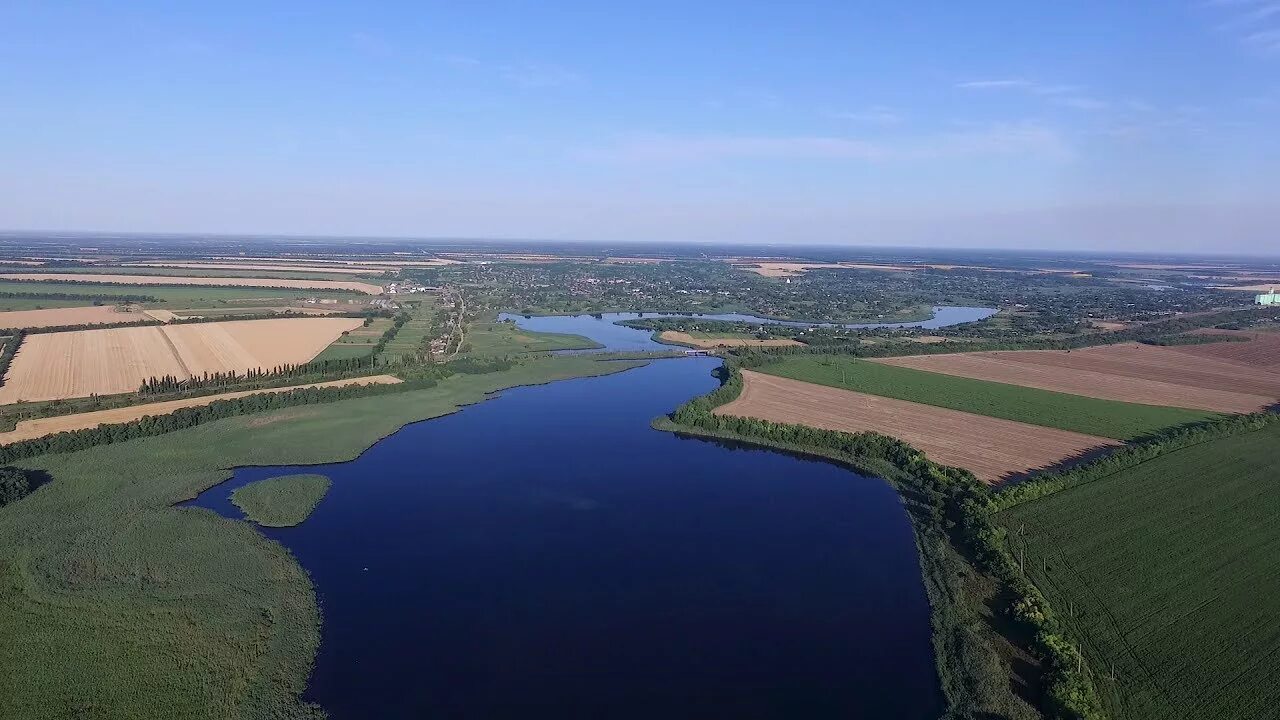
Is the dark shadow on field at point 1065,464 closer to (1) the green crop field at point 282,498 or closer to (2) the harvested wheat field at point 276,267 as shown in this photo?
(1) the green crop field at point 282,498

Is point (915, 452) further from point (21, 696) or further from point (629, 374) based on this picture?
point (21, 696)

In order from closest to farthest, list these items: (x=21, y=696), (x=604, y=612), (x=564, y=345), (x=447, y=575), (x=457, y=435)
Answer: (x=21, y=696)
(x=604, y=612)
(x=447, y=575)
(x=457, y=435)
(x=564, y=345)

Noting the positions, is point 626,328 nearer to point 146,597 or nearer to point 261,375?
point 261,375

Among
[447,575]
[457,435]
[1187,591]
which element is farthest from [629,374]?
[1187,591]

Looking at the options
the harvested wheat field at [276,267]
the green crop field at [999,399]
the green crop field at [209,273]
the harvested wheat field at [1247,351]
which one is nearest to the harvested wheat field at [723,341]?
the green crop field at [999,399]

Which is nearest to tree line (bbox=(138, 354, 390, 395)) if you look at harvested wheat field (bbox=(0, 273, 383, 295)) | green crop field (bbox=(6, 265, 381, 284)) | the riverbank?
the riverbank

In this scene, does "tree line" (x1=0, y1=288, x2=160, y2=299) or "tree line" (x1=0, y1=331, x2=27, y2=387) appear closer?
"tree line" (x1=0, y1=331, x2=27, y2=387)

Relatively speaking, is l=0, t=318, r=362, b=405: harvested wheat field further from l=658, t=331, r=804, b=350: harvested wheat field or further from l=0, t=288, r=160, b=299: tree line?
l=658, t=331, r=804, b=350: harvested wheat field

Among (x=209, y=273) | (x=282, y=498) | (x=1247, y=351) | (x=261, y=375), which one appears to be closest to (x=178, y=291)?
(x=209, y=273)
